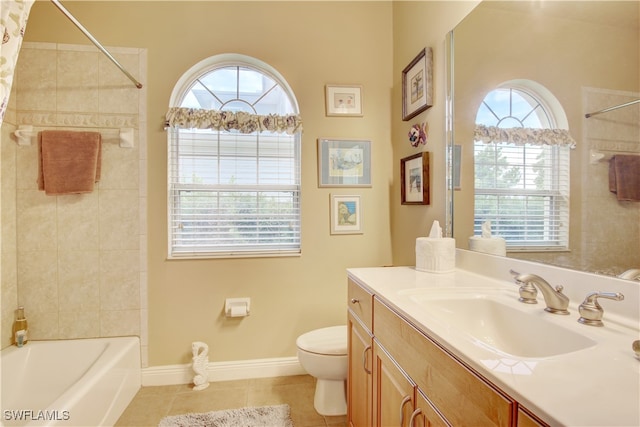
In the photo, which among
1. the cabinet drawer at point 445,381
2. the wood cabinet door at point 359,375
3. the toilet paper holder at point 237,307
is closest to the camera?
the cabinet drawer at point 445,381

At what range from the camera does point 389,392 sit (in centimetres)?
94

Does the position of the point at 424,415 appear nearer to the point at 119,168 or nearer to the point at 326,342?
the point at 326,342

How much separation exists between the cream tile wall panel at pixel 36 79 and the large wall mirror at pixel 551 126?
252cm

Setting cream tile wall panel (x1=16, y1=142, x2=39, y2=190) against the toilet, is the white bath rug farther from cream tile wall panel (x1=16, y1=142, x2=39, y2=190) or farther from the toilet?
cream tile wall panel (x1=16, y1=142, x2=39, y2=190)

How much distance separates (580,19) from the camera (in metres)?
0.86

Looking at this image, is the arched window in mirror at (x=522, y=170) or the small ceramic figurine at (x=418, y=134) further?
the small ceramic figurine at (x=418, y=134)

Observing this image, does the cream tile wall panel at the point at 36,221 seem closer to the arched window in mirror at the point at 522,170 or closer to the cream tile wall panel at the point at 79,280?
the cream tile wall panel at the point at 79,280

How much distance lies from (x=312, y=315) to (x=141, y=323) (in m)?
1.19

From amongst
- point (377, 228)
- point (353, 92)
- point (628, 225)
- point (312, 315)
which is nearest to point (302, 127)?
point (353, 92)

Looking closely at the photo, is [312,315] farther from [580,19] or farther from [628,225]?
[580,19]

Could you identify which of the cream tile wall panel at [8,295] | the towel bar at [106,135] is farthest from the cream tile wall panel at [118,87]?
the cream tile wall panel at [8,295]

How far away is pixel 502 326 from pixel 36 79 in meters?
2.93

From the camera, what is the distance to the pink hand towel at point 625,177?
0.72 metres

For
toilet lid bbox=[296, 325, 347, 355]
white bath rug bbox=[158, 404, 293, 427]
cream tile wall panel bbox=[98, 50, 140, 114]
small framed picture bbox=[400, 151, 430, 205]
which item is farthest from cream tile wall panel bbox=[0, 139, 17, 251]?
small framed picture bbox=[400, 151, 430, 205]
